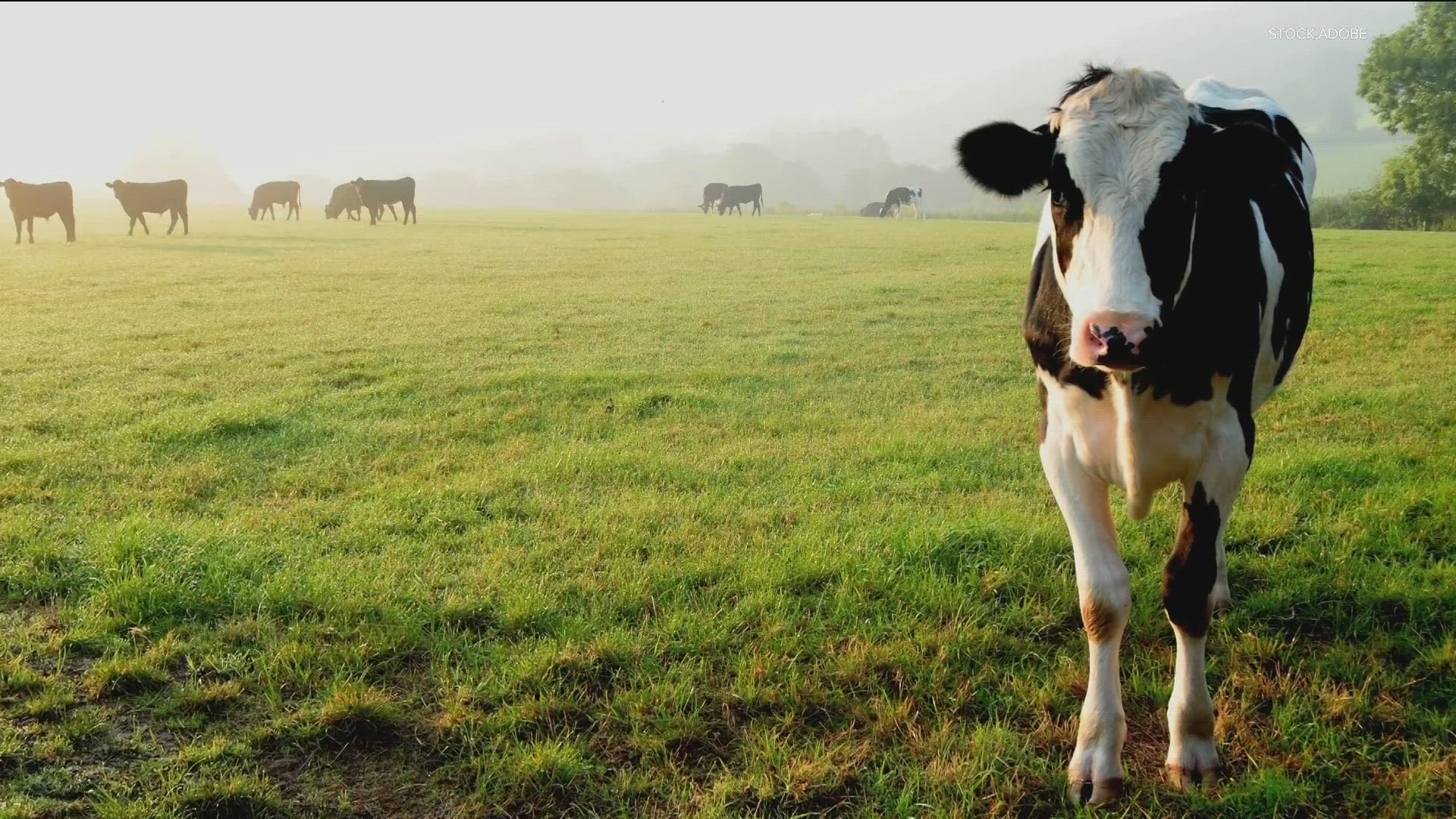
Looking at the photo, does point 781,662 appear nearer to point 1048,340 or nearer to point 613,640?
point 613,640

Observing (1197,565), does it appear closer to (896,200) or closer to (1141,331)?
(1141,331)

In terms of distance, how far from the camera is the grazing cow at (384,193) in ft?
138

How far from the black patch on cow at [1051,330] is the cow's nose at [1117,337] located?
24.9 inches

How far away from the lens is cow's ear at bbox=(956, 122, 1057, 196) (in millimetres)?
3244

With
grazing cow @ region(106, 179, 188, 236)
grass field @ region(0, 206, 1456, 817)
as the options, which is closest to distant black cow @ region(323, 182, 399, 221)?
grazing cow @ region(106, 179, 188, 236)

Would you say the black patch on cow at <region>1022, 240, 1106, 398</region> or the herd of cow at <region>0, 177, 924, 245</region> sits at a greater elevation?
the herd of cow at <region>0, 177, 924, 245</region>

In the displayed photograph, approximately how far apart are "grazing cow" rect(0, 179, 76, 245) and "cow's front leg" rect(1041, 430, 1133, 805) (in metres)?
28.1

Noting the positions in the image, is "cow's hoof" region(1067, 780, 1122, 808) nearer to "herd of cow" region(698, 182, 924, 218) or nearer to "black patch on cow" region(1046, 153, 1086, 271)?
"black patch on cow" region(1046, 153, 1086, 271)

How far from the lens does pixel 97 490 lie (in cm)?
566

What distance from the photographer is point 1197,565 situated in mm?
3254

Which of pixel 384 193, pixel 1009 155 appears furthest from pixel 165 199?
pixel 1009 155

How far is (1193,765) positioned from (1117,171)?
1.88 meters

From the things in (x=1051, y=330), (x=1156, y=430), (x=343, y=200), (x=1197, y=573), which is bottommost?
(x=1197, y=573)

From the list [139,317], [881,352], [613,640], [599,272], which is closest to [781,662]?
[613,640]
